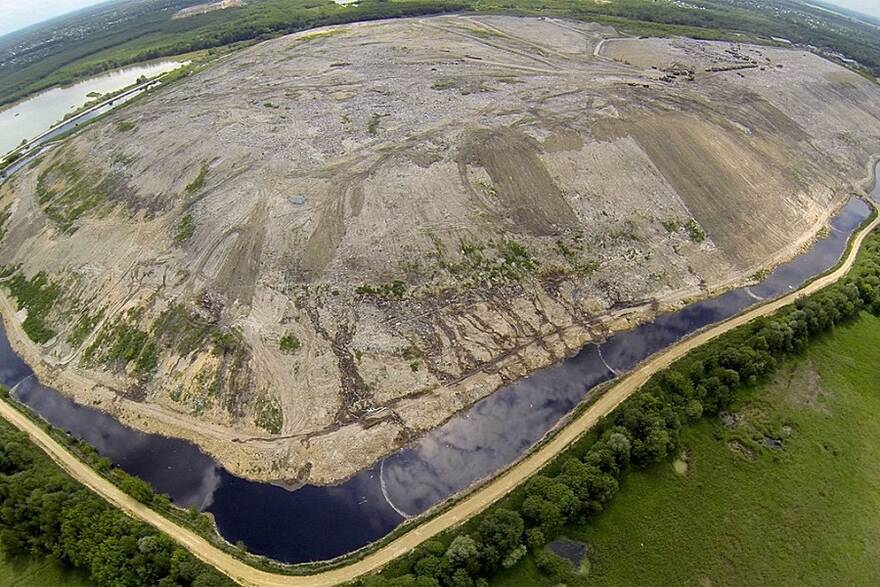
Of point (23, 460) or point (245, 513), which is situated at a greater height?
point (23, 460)

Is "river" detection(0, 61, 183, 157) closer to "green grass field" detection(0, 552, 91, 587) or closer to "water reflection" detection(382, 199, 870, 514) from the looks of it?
"green grass field" detection(0, 552, 91, 587)

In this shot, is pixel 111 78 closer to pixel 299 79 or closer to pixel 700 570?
pixel 299 79

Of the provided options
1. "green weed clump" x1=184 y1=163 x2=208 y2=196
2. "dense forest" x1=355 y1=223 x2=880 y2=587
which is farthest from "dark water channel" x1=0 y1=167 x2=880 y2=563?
"green weed clump" x1=184 y1=163 x2=208 y2=196

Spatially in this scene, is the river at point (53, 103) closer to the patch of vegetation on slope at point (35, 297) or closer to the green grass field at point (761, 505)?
the patch of vegetation on slope at point (35, 297)

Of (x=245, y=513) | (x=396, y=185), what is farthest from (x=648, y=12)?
(x=245, y=513)

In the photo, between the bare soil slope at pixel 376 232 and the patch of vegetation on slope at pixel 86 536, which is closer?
the patch of vegetation on slope at pixel 86 536

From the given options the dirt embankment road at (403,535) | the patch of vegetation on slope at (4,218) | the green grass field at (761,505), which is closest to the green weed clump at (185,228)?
the dirt embankment road at (403,535)
